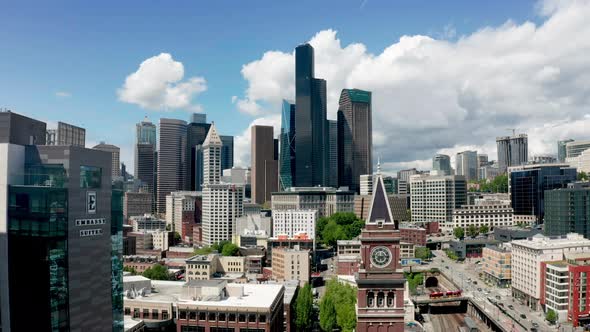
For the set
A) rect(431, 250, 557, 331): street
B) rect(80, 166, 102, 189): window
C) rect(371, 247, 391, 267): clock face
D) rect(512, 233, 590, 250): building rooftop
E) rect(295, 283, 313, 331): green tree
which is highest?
rect(80, 166, 102, 189): window

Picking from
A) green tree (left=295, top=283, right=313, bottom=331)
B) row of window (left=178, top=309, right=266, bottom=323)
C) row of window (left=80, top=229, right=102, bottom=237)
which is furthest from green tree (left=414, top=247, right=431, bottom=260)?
row of window (left=80, top=229, right=102, bottom=237)

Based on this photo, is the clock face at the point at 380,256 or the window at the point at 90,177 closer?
the window at the point at 90,177

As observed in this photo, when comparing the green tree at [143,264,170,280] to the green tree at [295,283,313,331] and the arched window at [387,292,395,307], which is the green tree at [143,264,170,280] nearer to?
the green tree at [295,283,313,331]

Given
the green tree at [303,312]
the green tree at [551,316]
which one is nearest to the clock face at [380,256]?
the green tree at [303,312]

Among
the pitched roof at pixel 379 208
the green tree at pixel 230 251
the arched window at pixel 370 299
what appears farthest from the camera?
the green tree at pixel 230 251

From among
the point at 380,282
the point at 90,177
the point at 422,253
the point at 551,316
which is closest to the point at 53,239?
the point at 90,177

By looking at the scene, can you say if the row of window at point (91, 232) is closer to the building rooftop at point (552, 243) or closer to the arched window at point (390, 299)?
the arched window at point (390, 299)

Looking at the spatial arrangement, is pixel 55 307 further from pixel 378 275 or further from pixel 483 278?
pixel 483 278

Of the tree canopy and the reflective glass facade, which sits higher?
the reflective glass facade
